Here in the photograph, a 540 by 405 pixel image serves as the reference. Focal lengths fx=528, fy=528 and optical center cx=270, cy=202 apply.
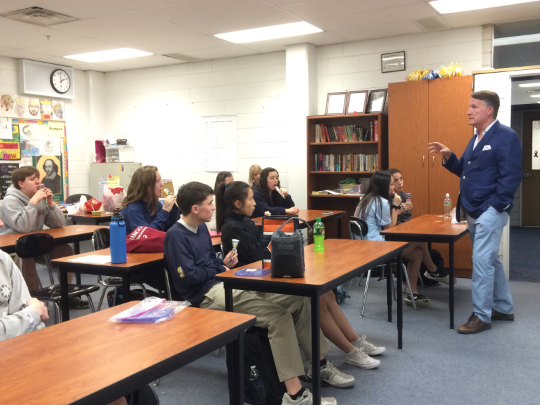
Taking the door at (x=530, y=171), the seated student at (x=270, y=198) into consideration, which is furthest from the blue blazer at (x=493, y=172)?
the door at (x=530, y=171)

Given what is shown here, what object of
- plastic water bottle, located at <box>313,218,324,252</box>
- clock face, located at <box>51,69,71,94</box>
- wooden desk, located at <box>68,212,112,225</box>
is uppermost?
clock face, located at <box>51,69,71,94</box>

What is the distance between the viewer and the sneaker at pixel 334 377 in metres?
2.84

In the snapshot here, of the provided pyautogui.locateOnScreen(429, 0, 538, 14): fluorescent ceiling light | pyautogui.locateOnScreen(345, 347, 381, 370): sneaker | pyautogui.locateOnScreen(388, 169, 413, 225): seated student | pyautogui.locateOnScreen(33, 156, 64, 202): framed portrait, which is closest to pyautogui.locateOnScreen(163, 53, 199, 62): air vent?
pyautogui.locateOnScreen(33, 156, 64, 202): framed portrait

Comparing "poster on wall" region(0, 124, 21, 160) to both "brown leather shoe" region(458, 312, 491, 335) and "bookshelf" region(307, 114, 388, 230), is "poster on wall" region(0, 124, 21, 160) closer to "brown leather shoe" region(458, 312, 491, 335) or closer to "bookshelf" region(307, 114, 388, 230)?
"bookshelf" region(307, 114, 388, 230)

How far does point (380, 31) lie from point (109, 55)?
A: 361 centimetres

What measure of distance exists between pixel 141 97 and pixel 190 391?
239 inches

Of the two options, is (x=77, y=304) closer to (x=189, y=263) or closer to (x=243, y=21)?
(x=189, y=263)

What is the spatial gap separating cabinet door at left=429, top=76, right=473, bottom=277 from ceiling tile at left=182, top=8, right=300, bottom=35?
1.77 metres

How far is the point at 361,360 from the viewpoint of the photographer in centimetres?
311

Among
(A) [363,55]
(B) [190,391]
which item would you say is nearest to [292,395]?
(B) [190,391]

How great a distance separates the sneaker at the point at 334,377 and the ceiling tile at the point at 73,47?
4962 mm

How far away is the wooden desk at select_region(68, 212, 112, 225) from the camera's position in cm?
582

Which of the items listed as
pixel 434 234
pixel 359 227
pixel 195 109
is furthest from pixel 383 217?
pixel 195 109

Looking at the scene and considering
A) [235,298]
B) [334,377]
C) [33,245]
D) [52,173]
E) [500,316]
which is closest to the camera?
[235,298]
